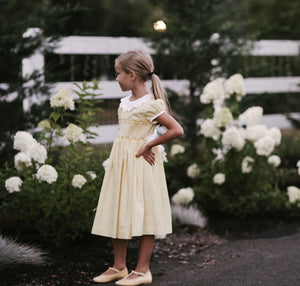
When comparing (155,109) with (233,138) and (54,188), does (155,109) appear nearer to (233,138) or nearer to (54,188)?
(54,188)

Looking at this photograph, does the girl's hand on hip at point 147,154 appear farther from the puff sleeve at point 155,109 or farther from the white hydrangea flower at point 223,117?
the white hydrangea flower at point 223,117

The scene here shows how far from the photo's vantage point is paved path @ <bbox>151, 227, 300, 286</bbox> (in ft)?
10.8

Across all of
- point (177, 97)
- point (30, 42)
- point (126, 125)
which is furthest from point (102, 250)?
point (177, 97)

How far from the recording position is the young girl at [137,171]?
3186mm

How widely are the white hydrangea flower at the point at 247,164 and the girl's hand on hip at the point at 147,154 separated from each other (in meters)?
1.81

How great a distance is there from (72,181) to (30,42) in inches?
74.3

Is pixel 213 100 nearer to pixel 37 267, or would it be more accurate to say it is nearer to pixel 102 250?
pixel 102 250

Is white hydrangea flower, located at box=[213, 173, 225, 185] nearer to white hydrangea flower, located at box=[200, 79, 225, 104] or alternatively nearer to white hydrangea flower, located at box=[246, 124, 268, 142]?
white hydrangea flower, located at box=[246, 124, 268, 142]

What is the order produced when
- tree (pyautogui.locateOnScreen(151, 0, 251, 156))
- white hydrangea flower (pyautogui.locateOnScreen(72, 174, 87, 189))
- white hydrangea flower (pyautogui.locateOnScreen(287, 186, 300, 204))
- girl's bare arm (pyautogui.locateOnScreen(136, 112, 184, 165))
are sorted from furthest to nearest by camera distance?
tree (pyautogui.locateOnScreen(151, 0, 251, 156)) < white hydrangea flower (pyautogui.locateOnScreen(287, 186, 300, 204)) < white hydrangea flower (pyautogui.locateOnScreen(72, 174, 87, 189)) < girl's bare arm (pyautogui.locateOnScreen(136, 112, 184, 165))

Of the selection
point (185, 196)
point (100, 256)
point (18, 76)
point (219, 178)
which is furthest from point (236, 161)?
point (18, 76)

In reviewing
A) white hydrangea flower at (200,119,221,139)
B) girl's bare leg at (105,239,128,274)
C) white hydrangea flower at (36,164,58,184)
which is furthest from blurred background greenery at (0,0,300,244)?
girl's bare leg at (105,239,128,274)

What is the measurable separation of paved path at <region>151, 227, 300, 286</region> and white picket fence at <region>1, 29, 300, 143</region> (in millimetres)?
2379

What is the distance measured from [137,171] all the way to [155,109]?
15.8 inches

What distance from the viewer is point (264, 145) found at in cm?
471
